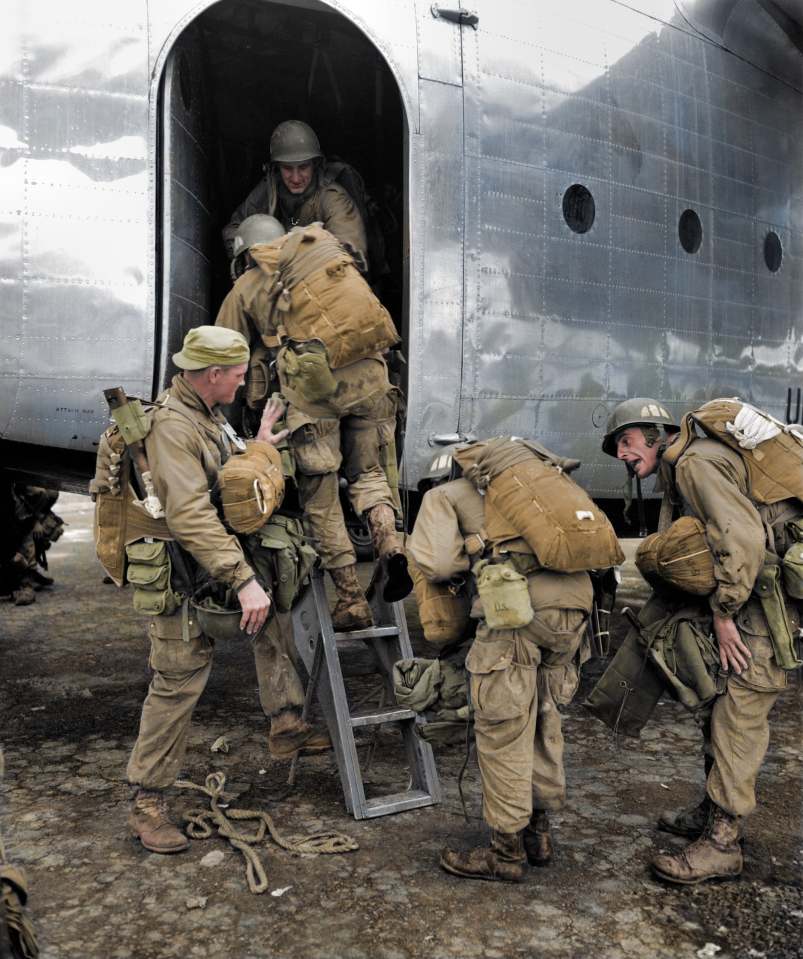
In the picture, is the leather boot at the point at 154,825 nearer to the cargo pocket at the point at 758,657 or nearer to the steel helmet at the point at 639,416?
the cargo pocket at the point at 758,657


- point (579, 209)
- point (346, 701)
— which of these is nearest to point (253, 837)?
point (346, 701)

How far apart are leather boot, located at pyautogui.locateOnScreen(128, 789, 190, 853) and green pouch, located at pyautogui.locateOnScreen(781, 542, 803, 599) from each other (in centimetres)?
256

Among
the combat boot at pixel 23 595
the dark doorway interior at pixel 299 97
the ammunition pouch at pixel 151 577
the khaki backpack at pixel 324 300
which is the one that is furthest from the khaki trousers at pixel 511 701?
the combat boot at pixel 23 595

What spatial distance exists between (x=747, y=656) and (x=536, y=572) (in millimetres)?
882

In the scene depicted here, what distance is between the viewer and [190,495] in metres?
3.76

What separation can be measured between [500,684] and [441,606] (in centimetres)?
42

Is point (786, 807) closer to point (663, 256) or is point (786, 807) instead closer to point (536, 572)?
point (536, 572)

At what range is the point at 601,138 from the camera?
5.87 metres

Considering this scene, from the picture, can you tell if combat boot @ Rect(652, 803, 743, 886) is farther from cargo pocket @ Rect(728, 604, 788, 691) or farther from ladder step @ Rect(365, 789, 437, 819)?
ladder step @ Rect(365, 789, 437, 819)

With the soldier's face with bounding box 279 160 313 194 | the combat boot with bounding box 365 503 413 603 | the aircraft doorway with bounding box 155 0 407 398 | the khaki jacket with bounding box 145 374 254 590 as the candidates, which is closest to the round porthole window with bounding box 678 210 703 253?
the aircraft doorway with bounding box 155 0 407 398

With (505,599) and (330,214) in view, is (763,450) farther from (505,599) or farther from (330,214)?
(330,214)

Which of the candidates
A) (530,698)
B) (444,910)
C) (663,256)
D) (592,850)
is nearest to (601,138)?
(663,256)

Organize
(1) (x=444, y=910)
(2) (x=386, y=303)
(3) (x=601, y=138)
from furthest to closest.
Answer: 1. (2) (x=386, y=303)
2. (3) (x=601, y=138)
3. (1) (x=444, y=910)

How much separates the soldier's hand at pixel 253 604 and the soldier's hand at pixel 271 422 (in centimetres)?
80
